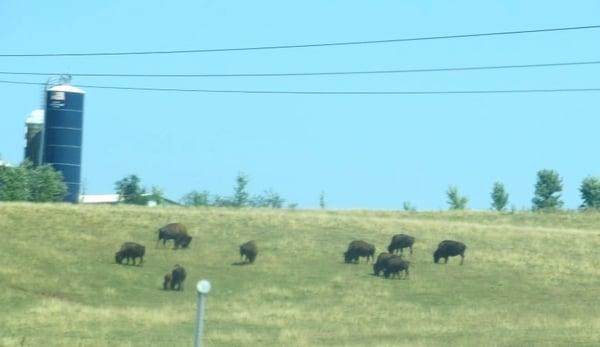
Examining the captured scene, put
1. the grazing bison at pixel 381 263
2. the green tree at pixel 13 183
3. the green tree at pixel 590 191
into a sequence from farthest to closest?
the green tree at pixel 590 191 → the green tree at pixel 13 183 → the grazing bison at pixel 381 263

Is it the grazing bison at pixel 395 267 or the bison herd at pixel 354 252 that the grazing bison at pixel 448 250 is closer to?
the bison herd at pixel 354 252

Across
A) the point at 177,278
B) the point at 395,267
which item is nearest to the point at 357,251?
the point at 395,267

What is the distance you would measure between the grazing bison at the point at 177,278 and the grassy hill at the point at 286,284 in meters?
0.37

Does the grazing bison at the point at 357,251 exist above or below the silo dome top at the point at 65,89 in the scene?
below

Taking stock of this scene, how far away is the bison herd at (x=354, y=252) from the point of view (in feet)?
167

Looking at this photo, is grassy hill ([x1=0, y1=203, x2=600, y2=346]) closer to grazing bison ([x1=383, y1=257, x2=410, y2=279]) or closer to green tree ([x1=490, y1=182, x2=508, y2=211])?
grazing bison ([x1=383, y1=257, x2=410, y2=279])

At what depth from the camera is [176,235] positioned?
59344mm

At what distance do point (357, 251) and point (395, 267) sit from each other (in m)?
4.36

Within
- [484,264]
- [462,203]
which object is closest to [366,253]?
[484,264]

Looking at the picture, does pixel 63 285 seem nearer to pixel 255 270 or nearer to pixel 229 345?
pixel 255 270

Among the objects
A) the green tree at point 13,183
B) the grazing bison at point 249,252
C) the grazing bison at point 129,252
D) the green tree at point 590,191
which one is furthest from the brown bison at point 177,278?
the green tree at point 590,191

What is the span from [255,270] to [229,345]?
67.6 feet

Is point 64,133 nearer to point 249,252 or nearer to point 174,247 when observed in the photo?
point 174,247

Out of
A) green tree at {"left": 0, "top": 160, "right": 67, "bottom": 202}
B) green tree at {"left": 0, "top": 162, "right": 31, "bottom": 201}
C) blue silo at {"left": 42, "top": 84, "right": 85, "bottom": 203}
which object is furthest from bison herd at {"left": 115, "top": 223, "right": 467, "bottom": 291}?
blue silo at {"left": 42, "top": 84, "right": 85, "bottom": 203}
